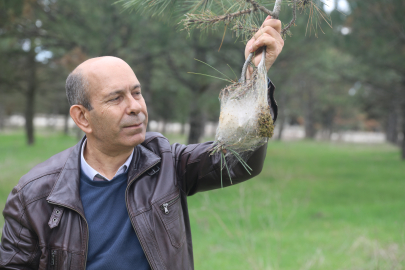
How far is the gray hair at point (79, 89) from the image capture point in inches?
62.7

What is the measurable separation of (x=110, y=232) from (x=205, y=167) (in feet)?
1.66

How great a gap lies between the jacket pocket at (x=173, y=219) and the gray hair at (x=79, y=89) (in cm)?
55

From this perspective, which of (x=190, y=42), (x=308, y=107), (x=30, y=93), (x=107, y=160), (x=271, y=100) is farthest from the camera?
(x=308, y=107)

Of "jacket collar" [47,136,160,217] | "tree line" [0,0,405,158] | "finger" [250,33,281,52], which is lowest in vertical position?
"jacket collar" [47,136,160,217]

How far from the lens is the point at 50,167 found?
1655 millimetres

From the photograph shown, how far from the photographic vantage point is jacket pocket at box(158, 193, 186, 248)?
156 cm

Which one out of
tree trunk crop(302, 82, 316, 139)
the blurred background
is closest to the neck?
the blurred background

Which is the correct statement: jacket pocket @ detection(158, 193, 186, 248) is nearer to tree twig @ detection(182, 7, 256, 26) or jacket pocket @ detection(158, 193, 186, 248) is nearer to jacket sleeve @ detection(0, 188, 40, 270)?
jacket sleeve @ detection(0, 188, 40, 270)

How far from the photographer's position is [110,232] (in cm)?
157

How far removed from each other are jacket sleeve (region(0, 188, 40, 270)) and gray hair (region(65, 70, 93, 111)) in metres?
0.48

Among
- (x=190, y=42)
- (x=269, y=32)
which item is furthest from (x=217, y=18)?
(x=190, y=42)

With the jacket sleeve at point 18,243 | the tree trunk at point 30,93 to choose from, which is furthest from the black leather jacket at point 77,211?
the tree trunk at point 30,93

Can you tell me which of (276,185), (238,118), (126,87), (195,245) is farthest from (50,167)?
(276,185)

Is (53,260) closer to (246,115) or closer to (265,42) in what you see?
(246,115)
